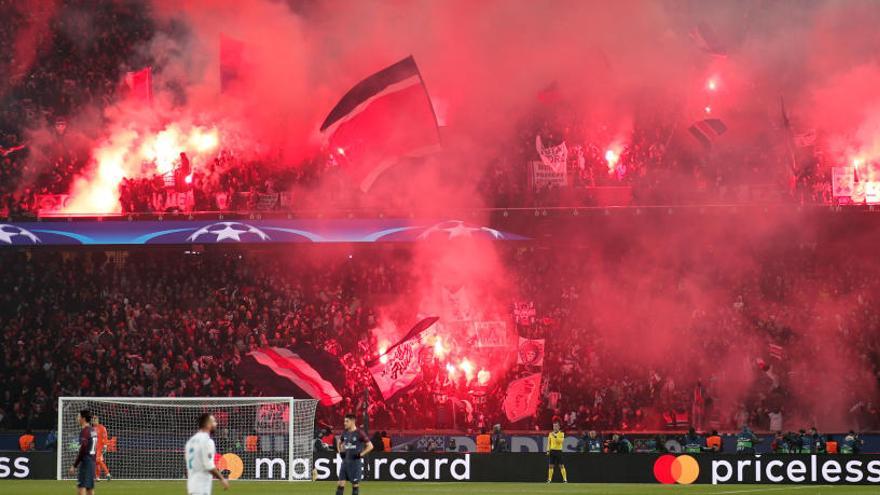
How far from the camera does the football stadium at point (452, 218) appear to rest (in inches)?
1045

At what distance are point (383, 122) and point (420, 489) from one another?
1157 centimetres

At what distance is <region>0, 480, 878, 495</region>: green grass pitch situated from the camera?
18.3m

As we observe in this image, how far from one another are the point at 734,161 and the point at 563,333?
6.02 m

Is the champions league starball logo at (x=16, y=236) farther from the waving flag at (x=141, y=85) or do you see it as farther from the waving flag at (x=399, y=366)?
the waving flag at (x=399, y=366)

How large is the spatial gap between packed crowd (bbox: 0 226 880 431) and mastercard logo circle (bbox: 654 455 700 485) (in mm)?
4810

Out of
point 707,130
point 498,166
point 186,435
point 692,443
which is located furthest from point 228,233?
point 707,130

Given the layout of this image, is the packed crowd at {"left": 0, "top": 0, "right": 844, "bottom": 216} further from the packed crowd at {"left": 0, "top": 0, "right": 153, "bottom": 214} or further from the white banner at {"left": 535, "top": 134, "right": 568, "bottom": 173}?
the white banner at {"left": 535, "top": 134, "right": 568, "bottom": 173}

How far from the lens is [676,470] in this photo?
2098 cm

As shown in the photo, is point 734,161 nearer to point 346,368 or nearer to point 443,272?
point 443,272

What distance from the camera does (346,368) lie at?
1059 inches

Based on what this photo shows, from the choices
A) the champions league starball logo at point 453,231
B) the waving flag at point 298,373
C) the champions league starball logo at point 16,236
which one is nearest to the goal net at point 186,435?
the waving flag at point 298,373

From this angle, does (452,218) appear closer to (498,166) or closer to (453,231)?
(453,231)

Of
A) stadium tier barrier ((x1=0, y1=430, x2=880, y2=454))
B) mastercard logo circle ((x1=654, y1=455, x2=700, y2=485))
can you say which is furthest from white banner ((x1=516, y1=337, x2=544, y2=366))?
mastercard logo circle ((x1=654, y1=455, x2=700, y2=485))

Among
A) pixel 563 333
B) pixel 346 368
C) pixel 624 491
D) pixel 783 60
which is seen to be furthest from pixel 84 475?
pixel 783 60
